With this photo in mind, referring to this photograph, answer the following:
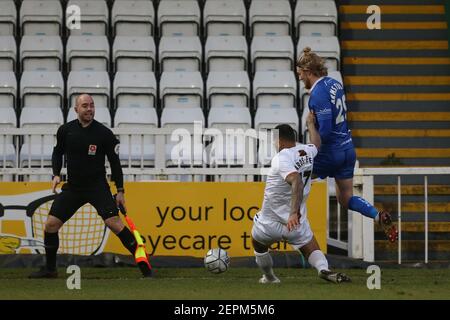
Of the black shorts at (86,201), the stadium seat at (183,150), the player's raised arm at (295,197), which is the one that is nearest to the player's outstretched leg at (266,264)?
the player's raised arm at (295,197)

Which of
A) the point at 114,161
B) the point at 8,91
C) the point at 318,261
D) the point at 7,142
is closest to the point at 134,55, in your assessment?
the point at 8,91

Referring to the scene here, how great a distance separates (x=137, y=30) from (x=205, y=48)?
1.19 meters

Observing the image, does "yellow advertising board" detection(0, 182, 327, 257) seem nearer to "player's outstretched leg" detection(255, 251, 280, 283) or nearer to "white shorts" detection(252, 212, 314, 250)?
"player's outstretched leg" detection(255, 251, 280, 283)

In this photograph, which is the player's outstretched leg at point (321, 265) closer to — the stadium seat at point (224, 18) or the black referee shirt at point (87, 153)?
the black referee shirt at point (87, 153)

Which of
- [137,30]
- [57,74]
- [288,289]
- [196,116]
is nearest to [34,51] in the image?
[57,74]

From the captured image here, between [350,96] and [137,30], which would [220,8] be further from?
[350,96]

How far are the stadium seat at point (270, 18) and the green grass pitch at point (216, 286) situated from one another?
240 inches

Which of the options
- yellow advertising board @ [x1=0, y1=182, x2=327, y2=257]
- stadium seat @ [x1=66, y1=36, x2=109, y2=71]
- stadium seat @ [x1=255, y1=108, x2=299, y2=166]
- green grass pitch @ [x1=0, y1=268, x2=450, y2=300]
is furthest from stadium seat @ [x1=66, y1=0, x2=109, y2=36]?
green grass pitch @ [x1=0, y1=268, x2=450, y2=300]

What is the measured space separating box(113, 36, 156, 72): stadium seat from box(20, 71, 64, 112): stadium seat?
41.9 inches

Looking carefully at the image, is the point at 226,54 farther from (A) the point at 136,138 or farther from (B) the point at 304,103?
(A) the point at 136,138

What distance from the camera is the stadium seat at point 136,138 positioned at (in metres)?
13.4

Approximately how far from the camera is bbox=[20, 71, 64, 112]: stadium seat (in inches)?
597

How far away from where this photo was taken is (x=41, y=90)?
49.7 feet
